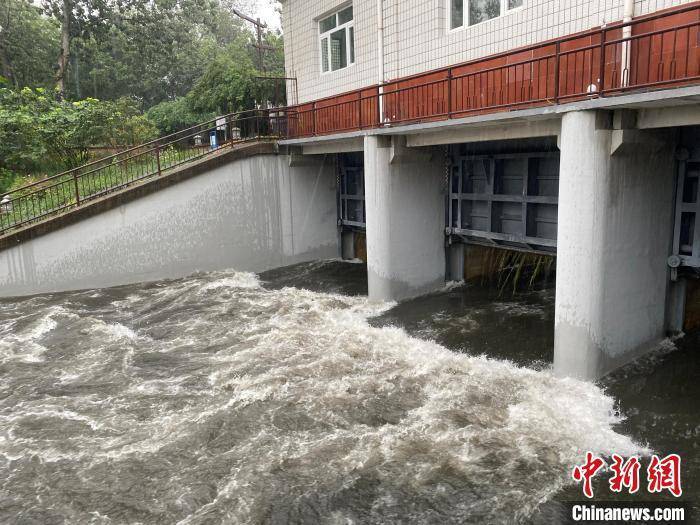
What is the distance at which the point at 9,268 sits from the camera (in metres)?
12.9

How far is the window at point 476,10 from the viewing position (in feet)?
33.2

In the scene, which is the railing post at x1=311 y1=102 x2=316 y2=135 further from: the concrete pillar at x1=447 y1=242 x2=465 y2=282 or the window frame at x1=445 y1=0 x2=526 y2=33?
A: the concrete pillar at x1=447 y1=242 x2=465 y2=282

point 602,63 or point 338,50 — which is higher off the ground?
point 338,50

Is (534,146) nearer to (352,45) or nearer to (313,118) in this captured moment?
(313,118)

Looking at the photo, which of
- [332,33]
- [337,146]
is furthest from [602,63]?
[332,33]

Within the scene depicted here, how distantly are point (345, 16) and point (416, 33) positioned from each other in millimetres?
3708

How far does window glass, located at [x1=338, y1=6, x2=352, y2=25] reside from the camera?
14.9 m

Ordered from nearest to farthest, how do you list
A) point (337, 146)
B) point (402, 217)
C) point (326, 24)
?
point (402, 217) → point (337, 146) → point (326, 24)

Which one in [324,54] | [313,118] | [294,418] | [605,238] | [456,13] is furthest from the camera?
[324,54]

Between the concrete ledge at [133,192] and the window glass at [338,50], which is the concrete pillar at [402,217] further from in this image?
the window glass at [338,50]

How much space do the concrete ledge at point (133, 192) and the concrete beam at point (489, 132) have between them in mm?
5654

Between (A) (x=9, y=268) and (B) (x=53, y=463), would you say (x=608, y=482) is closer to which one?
(B) (x=53, y=463)

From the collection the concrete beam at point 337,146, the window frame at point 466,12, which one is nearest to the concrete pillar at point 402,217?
the concrete beam at point 337,146

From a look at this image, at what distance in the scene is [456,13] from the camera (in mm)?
11438
